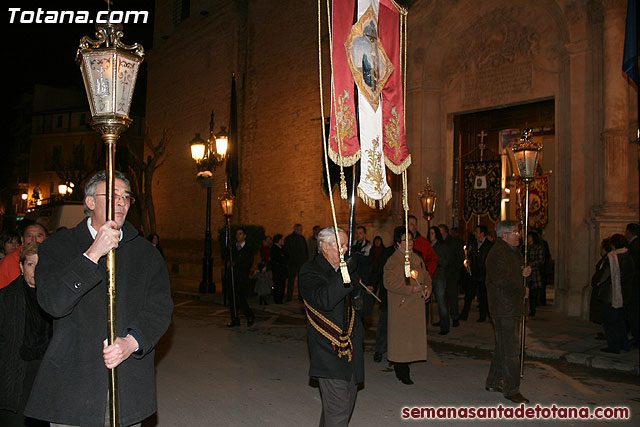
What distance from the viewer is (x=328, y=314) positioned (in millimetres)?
4219

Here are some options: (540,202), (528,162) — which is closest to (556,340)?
(528,162)

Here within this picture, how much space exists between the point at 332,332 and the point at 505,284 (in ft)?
9.29

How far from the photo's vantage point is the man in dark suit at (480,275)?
11250mm

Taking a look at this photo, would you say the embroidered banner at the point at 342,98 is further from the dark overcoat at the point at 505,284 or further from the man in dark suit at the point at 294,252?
the man in dark suit at the point at 294,252

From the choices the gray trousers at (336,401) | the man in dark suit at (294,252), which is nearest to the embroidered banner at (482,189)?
the man in dark suit at (294,252)

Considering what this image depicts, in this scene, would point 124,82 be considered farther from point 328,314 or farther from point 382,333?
point 382,333

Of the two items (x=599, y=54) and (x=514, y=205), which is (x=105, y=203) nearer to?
(x=599, y=54)

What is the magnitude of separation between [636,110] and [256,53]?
15897mm

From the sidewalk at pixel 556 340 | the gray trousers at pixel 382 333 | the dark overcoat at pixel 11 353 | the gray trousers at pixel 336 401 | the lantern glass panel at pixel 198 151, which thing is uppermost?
the lantern glass panel at pixel 198 151

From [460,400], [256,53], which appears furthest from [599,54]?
[256,53]

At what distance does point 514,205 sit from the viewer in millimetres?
18156

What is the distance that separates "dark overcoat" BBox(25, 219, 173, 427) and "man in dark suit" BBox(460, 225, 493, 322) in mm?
9165

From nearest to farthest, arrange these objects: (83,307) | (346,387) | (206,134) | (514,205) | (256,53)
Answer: (83,307)
(346,387)
(514,205)
(256,53)
(206,134)

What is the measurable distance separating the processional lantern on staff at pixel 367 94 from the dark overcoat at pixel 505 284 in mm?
1949
